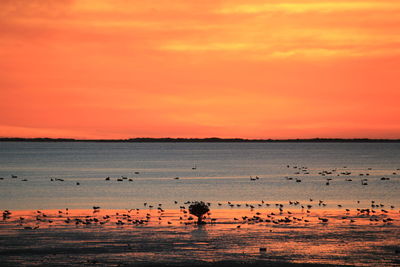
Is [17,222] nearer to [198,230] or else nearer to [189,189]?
[198,230]

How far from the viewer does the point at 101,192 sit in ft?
296

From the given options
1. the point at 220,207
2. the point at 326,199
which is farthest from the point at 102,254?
the point at 326,199

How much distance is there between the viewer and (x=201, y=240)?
41312 millimetres

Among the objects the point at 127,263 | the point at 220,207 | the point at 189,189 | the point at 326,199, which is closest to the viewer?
the point at 127,263

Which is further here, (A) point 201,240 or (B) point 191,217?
(B) point 191,217

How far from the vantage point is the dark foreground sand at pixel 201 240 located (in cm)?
3438

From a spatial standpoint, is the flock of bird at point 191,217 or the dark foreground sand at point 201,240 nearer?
the dark foreground sand at point 201,240

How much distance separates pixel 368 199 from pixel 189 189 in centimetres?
2875

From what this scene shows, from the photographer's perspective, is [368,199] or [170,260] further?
[368,199]

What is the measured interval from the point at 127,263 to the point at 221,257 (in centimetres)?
495

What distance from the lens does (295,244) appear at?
130 ft

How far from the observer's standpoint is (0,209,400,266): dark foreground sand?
34375 millimetres

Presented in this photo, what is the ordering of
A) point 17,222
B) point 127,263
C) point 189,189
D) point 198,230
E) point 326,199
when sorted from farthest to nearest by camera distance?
point 189,189
point 326,199
point 17,222
point 198,230
point 127,263

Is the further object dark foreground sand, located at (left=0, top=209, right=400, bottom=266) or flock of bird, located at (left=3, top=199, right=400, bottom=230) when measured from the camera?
flock of bird, located at (left=3, top=199, right=400, bottom=230)
